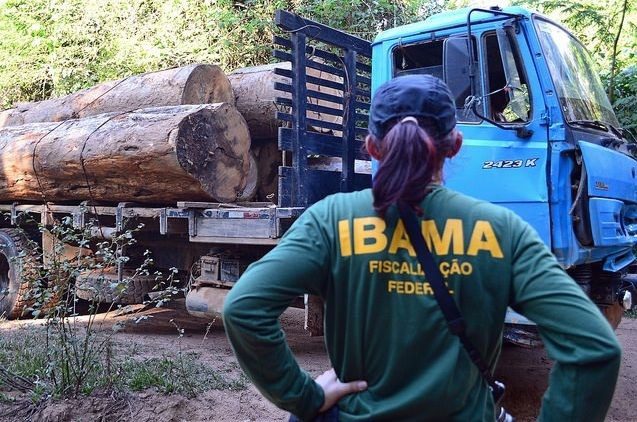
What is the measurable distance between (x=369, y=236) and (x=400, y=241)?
69 millimetres

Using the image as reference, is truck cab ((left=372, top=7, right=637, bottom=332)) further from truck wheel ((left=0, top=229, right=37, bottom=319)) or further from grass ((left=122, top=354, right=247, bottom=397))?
truck wheel ((left=0, top=229, right=37, bottom=319))

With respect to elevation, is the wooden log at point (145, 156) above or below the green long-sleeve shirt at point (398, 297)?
above

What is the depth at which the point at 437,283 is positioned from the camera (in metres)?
1.40

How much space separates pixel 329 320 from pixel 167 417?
2.74 metres

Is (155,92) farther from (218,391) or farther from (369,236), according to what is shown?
(369,236)

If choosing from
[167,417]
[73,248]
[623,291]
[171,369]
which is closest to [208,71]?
[73,248]

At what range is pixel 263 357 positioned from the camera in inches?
57.3

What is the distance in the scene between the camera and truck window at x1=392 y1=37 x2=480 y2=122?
14.4 feet

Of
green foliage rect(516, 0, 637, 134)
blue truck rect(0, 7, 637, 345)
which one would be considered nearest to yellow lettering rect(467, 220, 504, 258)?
blue truck rect(0, 7, 637, 345)

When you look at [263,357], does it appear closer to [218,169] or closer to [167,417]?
[167,417]

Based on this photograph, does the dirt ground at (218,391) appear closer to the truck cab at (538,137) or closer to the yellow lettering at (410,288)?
the truck cab at (538,137)

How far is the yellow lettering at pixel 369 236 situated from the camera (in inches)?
56.7

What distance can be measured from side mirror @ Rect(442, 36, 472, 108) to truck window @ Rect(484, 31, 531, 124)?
0.13 meters

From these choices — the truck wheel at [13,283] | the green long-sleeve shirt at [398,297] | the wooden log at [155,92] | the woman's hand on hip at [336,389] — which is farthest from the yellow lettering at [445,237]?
the truck wheel at [13,283]
